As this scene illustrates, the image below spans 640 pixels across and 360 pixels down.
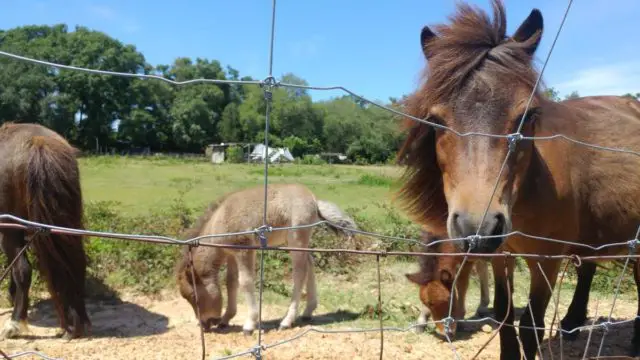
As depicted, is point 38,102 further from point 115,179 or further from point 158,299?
point 158,299

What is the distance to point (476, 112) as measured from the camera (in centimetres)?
Result: 235

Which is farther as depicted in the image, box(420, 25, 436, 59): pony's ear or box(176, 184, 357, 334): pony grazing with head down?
box(176, 184, 357, 334): pony grazing with head down

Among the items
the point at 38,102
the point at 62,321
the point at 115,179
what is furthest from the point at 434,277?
the point at 115,179

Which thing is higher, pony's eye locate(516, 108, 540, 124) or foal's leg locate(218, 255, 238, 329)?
pony's eye locate(516, 108, 540, 124)

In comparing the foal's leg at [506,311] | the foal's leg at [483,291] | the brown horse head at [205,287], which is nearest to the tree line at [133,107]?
the foal's leg at [483,291]

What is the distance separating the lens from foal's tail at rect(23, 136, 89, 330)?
4496mm

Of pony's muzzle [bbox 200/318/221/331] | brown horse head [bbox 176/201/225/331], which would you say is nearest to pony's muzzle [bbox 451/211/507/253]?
brown horse head [bbox 176/201/225/331]

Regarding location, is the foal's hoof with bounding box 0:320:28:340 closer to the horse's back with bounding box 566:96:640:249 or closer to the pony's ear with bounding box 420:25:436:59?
the pony's ear with bounding box 420:25:436:59

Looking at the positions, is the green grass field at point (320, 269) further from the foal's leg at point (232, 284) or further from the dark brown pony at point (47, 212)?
the dark brown pony at point (47, 212)

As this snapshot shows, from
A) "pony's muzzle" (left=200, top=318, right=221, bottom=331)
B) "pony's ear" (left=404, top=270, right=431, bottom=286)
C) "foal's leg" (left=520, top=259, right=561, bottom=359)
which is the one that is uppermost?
"foal's leg" (left=520, top=259, right=561, bottom=359)

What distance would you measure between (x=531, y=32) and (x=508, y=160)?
992mm

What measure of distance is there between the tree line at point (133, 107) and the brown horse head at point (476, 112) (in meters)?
3.56

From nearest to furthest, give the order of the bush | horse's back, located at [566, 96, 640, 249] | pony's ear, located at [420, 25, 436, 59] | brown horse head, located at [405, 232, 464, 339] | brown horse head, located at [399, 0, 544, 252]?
brown horse head, located at [399, 0, 544, 252], pony's ear, located at [420, 25, 436, 59], horse's back, located at [566, 96, 640, 249], brown horse head, located at [405, 232, 464, 339], the bush

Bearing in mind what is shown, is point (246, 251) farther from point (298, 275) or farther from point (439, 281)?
point (439, 281)
